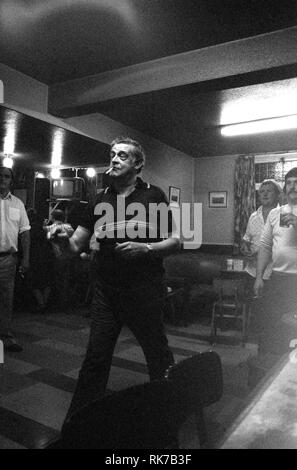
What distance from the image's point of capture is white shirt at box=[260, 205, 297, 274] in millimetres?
2900

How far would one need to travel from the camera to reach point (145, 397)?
102 cm

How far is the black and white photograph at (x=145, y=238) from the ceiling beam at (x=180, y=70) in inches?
0.6

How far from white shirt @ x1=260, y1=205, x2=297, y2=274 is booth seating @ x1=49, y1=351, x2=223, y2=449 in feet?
6.43

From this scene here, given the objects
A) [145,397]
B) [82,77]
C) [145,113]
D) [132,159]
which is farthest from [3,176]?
[145,397]

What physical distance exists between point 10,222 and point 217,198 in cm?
584

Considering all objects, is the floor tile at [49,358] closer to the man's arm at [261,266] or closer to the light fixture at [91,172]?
the man's arm at [261,266]

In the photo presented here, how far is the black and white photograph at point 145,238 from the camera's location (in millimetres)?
1159

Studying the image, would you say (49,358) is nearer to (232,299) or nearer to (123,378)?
(123,378)

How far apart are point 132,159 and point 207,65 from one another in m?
2.14

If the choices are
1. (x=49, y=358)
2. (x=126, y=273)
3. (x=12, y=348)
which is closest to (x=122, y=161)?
(x=126, y=273)

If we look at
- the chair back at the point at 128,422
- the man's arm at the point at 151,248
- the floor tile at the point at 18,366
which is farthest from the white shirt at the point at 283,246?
the floor tile at the point at 18,366

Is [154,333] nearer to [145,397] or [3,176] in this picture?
[145,397]

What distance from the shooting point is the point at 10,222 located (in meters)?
3.90
